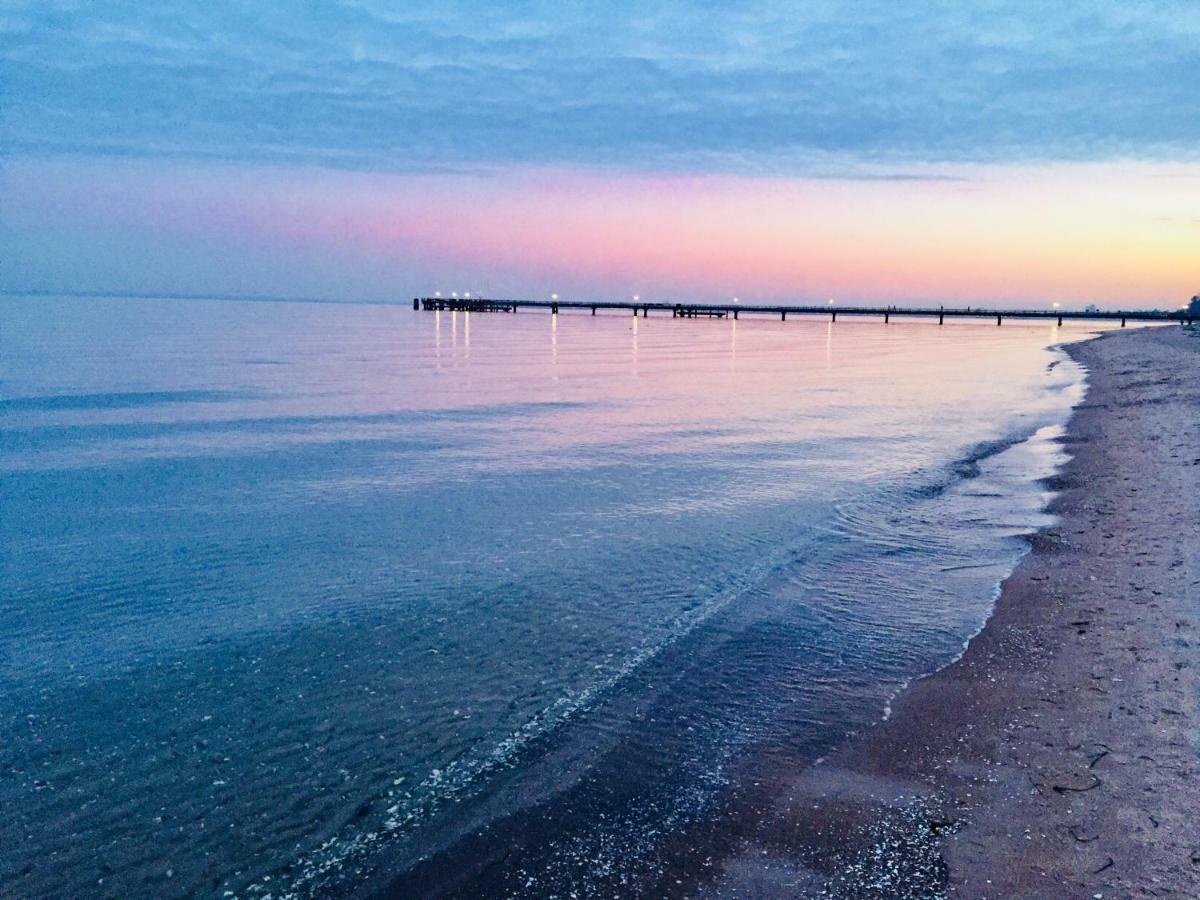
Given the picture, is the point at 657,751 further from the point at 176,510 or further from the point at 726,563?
the point at 176,510

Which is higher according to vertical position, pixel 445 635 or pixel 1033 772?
pixel 1033 772

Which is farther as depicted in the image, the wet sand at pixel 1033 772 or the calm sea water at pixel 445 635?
the calm sea water at pixel 445 635

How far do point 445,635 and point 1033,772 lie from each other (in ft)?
18.8

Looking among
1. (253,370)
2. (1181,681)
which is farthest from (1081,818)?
(253,370)

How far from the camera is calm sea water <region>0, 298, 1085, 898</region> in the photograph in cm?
551

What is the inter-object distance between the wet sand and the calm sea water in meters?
0.50

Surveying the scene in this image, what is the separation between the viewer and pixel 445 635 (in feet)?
29.3

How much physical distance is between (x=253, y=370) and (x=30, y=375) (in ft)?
31.5

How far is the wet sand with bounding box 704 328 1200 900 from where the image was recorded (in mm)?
4828

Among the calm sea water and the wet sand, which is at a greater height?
the wet sand

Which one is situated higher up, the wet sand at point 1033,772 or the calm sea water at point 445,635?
the wet sand at point 1033,772

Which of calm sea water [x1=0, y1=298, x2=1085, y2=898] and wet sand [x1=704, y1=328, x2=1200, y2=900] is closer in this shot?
wet sand [x1=704, y1=328, x2=1200, y2=900]

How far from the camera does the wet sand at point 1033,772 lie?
483cm

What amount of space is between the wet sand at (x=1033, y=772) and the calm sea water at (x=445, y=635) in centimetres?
50
